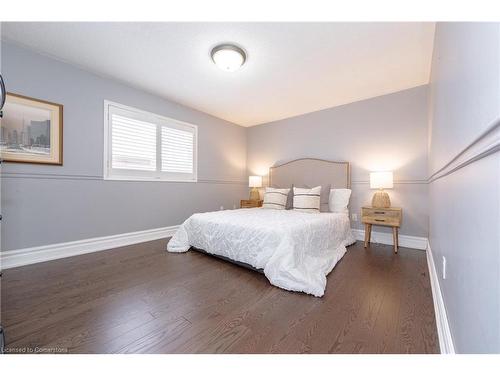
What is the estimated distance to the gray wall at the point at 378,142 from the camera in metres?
2.98

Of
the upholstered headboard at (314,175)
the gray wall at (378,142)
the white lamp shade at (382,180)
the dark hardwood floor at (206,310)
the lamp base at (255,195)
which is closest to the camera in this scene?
the dark hardwood floor at (206,310)

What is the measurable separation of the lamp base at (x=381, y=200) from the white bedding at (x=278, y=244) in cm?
65

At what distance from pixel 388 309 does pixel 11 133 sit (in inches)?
150

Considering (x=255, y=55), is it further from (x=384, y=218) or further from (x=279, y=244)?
(x=384, y=218)

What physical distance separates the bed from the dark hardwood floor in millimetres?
113

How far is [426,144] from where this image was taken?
9.61 ft

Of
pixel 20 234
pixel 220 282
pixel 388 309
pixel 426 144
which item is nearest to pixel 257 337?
pixel 220 282

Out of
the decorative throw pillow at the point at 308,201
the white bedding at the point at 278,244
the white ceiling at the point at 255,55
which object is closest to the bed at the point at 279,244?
the white bedding at the point at 278,244

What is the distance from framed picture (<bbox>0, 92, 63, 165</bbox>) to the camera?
7.10 ft

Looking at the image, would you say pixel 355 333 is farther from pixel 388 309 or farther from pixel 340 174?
pixel 340 174

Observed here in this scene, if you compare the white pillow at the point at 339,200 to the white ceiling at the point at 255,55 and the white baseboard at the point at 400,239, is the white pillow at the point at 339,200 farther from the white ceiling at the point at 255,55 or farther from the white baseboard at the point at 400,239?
the white ceiling at the point at 255,55

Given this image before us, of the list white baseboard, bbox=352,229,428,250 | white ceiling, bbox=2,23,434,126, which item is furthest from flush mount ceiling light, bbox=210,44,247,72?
white baseboard, bbox=352,229,428,250

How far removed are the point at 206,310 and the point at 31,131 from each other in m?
2.71

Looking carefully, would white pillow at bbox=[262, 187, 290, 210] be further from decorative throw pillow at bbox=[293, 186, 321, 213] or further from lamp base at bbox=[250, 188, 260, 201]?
lamp base at bbox=[250, 188, 260, 201]
